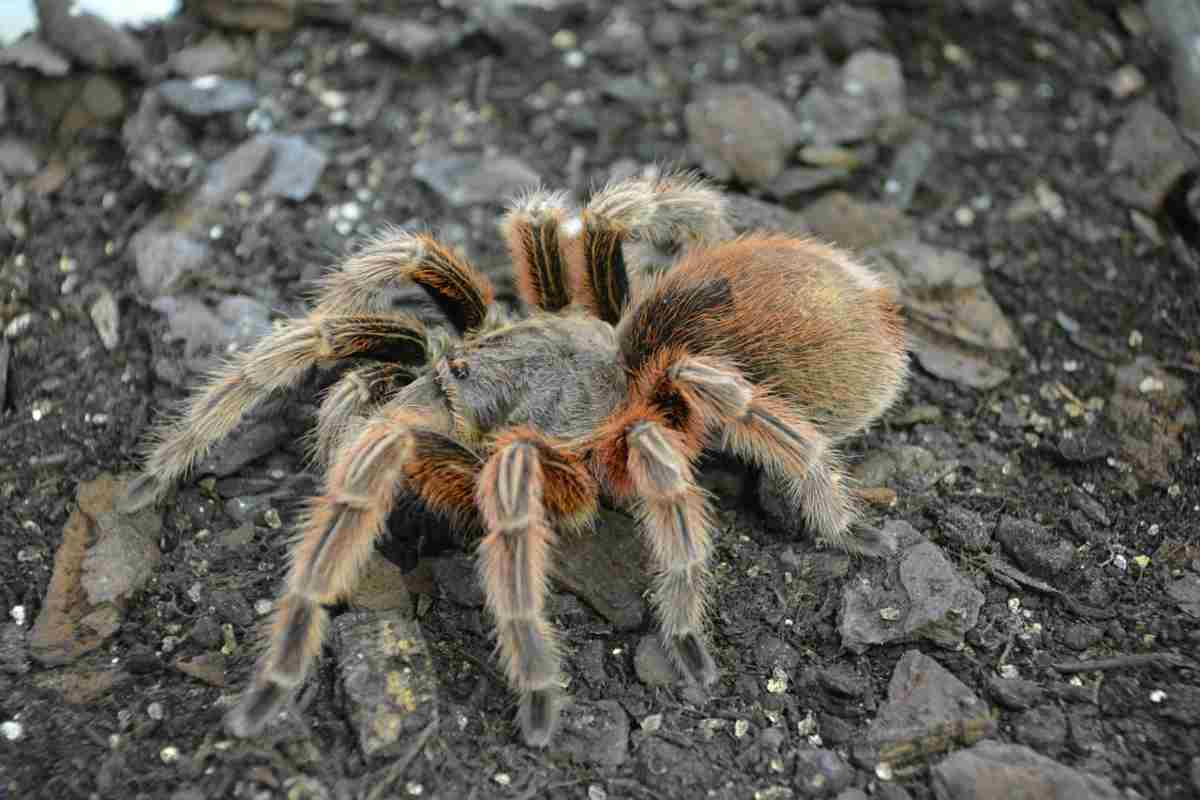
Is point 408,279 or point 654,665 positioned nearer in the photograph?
point 654,665

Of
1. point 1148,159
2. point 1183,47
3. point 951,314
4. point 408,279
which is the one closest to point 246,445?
point 408,279

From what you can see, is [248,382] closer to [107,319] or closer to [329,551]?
[329,551]

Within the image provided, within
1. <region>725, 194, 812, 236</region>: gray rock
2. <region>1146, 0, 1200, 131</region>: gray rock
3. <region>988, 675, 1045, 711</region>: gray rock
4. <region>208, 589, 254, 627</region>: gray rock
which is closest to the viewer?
<region>988, 675, 1045, 711</region>: gray rock

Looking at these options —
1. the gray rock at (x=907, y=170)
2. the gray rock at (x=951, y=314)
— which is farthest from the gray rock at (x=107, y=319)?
the gray rock at (x=907, y=170)

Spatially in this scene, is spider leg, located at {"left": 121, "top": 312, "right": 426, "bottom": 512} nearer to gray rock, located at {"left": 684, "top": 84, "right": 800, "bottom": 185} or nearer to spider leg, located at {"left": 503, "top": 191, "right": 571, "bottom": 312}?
spider leg, located at {"left": 503, "top": 191, "right": 571, "bottom": 312}

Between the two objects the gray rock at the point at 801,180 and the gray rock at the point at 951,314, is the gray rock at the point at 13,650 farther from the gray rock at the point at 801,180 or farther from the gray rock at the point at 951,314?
the gray rock at the point at 801,180

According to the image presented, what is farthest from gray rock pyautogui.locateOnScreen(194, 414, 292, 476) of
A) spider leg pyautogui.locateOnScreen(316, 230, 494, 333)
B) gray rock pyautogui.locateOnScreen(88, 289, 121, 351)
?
gray rock pyautogui.locateOnScreen(88, 289, 121, 351)
